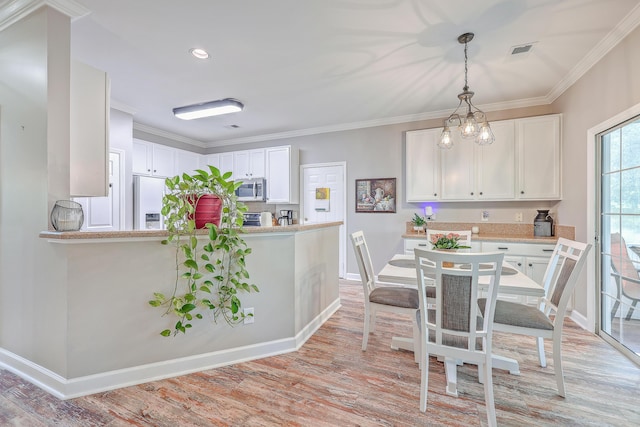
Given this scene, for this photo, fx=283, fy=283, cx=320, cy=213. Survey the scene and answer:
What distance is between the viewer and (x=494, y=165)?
12.2 ft

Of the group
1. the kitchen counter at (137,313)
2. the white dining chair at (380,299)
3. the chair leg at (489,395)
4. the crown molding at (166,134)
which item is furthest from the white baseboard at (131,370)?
the crown molding at (166,134)

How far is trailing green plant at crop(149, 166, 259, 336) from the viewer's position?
189 cm

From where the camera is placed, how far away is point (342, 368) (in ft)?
7.03

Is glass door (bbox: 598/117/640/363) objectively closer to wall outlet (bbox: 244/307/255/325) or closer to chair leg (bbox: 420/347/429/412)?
chair leg (bbox: 420/347/429/412)

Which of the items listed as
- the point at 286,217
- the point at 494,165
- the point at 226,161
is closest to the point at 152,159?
the point at 226,161

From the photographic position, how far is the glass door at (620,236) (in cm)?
226

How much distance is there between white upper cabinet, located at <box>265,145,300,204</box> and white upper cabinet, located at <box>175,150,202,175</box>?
1.48 metres

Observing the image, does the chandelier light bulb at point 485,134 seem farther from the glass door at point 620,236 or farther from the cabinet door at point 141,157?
the cabinet door at point 141,157

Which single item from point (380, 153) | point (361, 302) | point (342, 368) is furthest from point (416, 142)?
point (342, 368)

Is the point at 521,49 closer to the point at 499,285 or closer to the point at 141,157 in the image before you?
the point at 499,285

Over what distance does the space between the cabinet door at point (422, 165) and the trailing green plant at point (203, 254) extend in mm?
2863

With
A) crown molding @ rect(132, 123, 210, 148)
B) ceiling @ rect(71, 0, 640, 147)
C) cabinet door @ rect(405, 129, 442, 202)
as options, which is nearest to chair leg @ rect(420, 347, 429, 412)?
ceiling @ rect(71, 0, 640, 147)

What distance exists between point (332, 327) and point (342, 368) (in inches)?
29.3

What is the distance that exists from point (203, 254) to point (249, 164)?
3.47 meters
